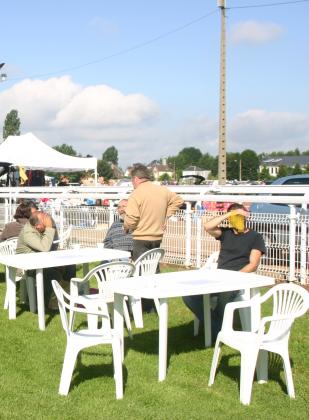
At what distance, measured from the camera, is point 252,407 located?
14.3 feet

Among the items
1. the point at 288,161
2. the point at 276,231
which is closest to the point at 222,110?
the point at 276,231

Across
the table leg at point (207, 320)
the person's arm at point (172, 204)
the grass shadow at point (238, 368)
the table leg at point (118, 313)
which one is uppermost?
the person's arm at point (172, 204)

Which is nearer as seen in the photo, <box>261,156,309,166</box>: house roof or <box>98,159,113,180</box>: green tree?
<box>98,159,113,180</box>: green tree

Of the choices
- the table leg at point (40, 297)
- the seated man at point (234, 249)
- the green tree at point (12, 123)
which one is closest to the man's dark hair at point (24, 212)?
the table leg at point (40, 297)

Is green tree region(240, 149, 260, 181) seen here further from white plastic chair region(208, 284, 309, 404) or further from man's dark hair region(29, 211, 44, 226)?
white plastic chair region(208, 284, 309, 404)

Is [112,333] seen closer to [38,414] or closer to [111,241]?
[38,414]

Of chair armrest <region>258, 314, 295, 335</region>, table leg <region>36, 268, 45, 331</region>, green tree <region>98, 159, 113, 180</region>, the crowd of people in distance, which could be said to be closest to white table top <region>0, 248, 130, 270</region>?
table leg <region>36, 268, 45, 331</region>

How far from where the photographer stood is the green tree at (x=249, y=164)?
372 ft

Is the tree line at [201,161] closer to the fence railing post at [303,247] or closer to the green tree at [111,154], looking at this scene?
the green tree at [111,154]

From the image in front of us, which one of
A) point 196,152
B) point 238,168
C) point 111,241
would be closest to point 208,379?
point 111,241

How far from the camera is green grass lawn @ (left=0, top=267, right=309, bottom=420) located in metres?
4.27

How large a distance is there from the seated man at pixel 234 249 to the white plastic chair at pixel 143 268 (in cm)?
70

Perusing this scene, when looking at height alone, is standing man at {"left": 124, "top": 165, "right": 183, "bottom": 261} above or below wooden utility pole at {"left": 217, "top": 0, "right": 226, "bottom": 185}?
below

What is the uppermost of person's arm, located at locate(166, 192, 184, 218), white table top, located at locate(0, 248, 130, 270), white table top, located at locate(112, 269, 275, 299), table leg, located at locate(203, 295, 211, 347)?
person's arm, located at locate(166, 192, 184, 218)
